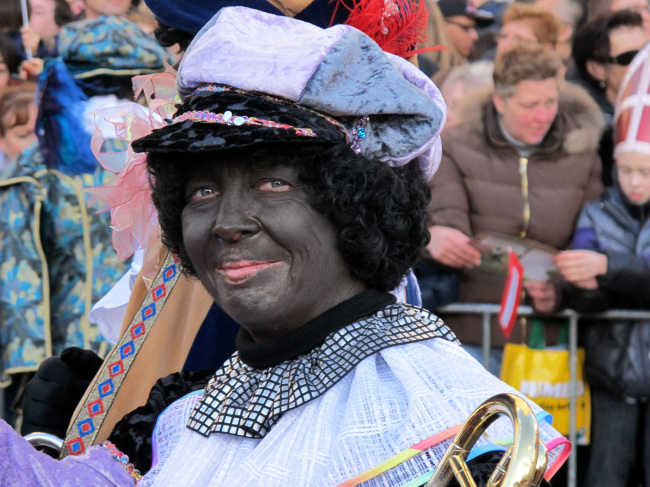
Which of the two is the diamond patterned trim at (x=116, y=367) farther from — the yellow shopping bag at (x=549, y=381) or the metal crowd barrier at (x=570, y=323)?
the yellow shopping bag at (x=549, y=381)

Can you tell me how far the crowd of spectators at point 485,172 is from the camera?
14.9 ft

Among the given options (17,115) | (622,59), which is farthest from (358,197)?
(17,115)

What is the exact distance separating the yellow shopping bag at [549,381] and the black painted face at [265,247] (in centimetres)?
272

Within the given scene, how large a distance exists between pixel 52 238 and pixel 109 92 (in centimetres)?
76

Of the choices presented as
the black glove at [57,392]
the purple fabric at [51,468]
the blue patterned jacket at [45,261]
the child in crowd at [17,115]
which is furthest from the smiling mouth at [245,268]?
the child in crowd at [17,115]

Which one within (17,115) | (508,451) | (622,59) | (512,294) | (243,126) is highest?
(243,126)

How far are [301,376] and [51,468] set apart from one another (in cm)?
53

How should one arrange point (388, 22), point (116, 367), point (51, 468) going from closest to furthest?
1. point (51, 468)
2. point (388, 22)
3. point (116, 367)

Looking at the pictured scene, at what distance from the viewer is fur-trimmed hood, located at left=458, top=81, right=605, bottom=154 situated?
4.64 metres

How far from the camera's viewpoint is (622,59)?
4684 mm

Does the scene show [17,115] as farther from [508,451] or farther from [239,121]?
[508,451]

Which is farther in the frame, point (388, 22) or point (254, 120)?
point (388, 22)

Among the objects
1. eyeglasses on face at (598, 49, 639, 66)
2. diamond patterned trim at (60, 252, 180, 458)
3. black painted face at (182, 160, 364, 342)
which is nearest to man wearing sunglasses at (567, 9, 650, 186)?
eyeglasses on face at (598, 49, 639, 66)

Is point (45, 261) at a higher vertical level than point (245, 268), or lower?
lower
